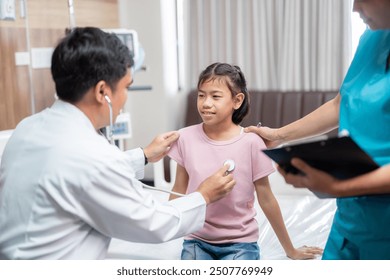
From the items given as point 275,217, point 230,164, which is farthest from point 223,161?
point 275,217

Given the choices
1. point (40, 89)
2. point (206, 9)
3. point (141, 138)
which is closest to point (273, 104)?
point (206, 9)

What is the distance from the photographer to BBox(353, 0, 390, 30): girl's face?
94 centimetres

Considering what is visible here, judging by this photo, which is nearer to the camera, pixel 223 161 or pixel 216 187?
pixel 216 187

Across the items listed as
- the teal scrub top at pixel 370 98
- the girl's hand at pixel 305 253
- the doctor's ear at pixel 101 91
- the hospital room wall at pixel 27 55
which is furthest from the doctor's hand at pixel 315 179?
the hospital room wall at pixel 27 55

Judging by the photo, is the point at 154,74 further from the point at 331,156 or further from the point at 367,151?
the point at 331,156

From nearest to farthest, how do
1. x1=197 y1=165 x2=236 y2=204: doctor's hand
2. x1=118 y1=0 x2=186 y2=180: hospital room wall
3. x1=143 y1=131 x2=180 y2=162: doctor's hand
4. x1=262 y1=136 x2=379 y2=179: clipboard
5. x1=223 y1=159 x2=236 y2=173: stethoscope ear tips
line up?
x1=262 y1=136 x2=379 y2=179: clipboard
x1=197 y1=165 x2=236 y2=204: doctor's hand
x1=223 y1=159 x2=236 y2=173: stethoscope ear tips
x1=143 y1=131 x2=180 y2=162: doctor's hand
x1=118 y1=0 x2=186 y2=180: hospital room wall

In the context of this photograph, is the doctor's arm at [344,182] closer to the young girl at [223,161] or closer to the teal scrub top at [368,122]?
the teal scrub top at [368,122]

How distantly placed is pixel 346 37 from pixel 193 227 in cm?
166

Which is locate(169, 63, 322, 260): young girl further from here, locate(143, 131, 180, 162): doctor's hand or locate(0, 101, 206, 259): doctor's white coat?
locate(0, 101, 206, 259): doctor's white coat

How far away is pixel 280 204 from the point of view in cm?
216

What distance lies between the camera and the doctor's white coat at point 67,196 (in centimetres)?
93

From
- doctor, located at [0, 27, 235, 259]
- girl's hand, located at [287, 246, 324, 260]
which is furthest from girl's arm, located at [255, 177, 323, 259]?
doctor, located at [0, 27, 235, 259]

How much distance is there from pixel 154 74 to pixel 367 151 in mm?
1856

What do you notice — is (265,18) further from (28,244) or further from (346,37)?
(28,244)
